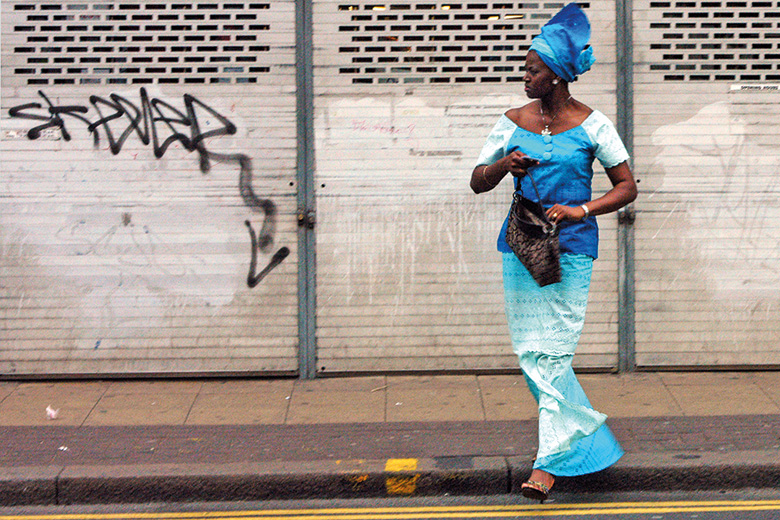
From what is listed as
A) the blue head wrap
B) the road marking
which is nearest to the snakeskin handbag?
the blue head wrap

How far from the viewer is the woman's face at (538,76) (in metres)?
4.53

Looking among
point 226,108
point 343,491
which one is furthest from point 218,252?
point 343,491

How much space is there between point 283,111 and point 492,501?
304 centimetres

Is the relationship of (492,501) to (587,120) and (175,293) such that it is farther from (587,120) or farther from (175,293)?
(175,293)

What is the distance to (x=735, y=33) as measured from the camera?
6.50 m

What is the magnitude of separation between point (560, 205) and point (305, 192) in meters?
2.49

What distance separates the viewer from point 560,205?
446 centimetres

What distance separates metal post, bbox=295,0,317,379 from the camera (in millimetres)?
Answer: 6473

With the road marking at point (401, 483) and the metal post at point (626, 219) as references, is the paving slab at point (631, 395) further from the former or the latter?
the road marking at point (401, 483)

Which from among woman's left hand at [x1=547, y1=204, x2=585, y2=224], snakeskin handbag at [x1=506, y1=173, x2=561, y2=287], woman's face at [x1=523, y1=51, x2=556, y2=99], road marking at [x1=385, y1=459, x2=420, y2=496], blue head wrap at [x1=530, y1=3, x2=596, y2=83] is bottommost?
road marking at [x1=385, y1=459, x2=420, y2=496]

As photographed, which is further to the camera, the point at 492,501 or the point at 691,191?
the point at 691,191

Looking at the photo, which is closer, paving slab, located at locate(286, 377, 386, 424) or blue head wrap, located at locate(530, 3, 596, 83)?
blue head wrap, located at locate(530, 3, 596, 83)

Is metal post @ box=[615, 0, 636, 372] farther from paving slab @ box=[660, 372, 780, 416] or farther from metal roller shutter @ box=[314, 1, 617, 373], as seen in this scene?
paving slab @ box=[660, 372, 780, 416]

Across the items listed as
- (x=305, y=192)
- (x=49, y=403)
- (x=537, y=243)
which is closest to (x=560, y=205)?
(x=537, y=243)
